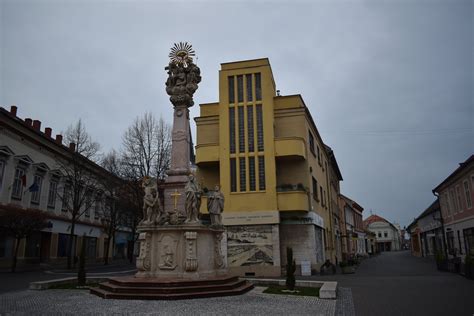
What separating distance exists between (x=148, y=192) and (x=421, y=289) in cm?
1207

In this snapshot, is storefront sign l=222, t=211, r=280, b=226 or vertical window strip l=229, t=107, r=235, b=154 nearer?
storefront sign l=222, t=211, r=280, b=226

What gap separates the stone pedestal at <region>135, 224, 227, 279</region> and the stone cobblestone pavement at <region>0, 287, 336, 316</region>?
1.78 metres

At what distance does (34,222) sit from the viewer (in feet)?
86.6

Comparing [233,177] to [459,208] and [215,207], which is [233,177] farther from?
[459,208]

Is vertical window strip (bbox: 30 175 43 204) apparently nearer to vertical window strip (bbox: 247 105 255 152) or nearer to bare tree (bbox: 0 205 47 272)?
bare tree (bbox: 0 205 47 272)

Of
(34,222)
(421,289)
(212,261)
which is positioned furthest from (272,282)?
(34,222)

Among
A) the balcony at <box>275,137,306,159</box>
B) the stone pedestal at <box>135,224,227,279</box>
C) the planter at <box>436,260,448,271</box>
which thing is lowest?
the planter at <box>436,260,448,271</box>

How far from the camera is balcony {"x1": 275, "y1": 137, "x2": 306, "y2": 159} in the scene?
2581cm

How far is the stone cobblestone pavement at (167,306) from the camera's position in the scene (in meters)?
9.55

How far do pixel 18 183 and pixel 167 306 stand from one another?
2465 cm

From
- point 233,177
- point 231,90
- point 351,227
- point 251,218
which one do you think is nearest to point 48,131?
point 231,90

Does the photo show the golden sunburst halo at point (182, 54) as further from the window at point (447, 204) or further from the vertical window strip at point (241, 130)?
the window at point (447, 204)

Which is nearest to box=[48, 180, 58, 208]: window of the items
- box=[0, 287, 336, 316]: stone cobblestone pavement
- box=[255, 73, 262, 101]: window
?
box=[255, 73, 262, 101]: window

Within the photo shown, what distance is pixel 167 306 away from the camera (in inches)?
403
